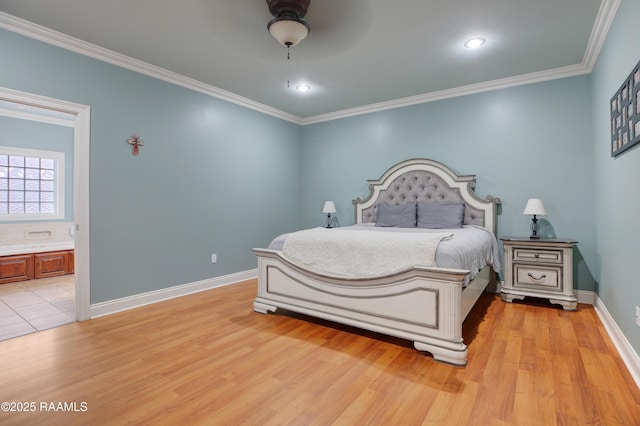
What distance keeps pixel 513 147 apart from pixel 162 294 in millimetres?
4389

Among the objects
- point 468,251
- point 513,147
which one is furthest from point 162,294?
point 513,147

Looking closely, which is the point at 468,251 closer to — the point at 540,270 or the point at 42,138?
the point at 540,270

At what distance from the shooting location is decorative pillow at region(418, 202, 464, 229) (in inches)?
149

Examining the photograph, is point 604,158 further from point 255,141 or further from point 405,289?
point 255,141

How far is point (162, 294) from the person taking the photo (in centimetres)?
349

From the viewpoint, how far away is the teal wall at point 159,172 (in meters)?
2.88

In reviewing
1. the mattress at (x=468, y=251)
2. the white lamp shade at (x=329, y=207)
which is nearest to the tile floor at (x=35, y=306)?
the mattress at (x=468, y=251)

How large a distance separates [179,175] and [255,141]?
4.39 feet

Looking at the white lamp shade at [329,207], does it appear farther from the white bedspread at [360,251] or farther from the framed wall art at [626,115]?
the framed wall art at [626,115]

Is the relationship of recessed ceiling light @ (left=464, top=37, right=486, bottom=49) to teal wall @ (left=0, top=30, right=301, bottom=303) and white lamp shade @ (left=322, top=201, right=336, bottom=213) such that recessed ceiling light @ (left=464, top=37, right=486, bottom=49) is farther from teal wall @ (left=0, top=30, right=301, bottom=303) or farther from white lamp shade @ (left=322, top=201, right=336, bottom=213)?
teal wall @ (left=0, top=30, right=301, bottom=303)

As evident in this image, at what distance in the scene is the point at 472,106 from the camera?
3.98 m

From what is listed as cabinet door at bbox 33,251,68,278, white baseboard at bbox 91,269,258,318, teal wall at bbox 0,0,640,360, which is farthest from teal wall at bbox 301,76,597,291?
cabinet door at bbox 33,251,68,278

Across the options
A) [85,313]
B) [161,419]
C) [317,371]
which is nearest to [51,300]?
[85,313]

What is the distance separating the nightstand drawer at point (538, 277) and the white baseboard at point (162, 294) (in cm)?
336
